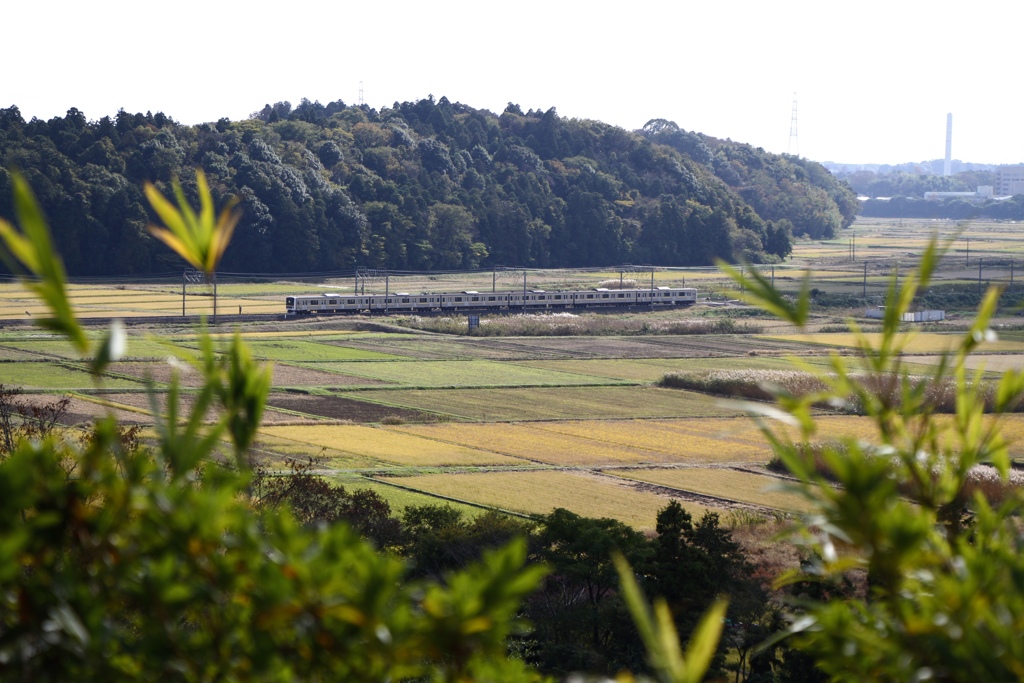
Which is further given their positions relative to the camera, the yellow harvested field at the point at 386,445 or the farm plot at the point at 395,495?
the yellow harvested field at the point at 386,445

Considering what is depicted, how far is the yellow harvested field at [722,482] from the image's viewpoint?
2230 cm

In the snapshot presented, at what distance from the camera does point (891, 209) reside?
175 metres

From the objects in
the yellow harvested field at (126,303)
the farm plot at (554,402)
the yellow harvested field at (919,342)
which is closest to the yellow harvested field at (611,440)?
the farm plot at (554,402)

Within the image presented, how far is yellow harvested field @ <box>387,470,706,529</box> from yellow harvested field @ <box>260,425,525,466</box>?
1.55 m

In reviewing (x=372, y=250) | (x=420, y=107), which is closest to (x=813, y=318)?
(x=372, y=250)

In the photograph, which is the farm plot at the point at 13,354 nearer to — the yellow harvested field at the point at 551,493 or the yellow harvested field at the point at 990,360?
the yellow harvested field at the point at 551,493

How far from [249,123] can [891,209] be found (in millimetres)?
116393

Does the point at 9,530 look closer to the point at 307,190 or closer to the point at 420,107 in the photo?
the point at 307,190

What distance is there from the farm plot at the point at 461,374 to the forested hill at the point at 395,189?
45.3ft

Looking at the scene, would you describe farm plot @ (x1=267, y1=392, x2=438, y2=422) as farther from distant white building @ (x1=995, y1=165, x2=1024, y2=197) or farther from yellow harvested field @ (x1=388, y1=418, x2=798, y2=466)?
distant white building @ (x1=995, y1=165, x2=1024, y2=197)

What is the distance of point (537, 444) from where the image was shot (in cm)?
2809

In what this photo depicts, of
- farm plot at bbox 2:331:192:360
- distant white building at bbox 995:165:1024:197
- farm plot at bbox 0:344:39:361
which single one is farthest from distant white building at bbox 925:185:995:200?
farm plot at bbox 0:344:39:361

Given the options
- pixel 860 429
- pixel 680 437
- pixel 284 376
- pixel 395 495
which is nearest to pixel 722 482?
pixel 680 437

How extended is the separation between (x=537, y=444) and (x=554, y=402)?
640 cm
